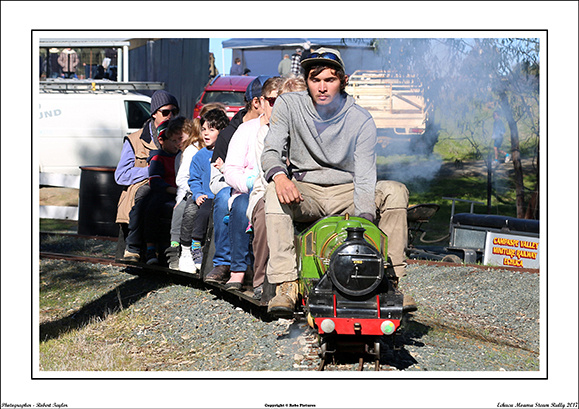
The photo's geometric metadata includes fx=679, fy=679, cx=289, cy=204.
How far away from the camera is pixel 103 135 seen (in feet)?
48.2

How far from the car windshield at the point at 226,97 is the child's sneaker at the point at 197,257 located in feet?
26.6

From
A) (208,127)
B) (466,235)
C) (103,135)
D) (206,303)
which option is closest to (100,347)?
(206,303)

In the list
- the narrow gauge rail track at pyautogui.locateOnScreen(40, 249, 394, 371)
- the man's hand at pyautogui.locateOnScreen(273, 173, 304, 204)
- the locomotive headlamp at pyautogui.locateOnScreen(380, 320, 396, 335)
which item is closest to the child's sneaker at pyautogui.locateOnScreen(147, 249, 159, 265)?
the narrow gauge rail track at pyautogui.locateOnScreen(40, 249, 394, 371)

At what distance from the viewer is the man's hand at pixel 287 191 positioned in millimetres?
4039

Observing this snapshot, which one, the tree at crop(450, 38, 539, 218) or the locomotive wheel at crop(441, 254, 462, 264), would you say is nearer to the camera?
the locomotive wheel at crop(441, 254, 462, 264)

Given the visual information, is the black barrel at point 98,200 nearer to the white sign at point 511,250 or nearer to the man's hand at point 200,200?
the man's hand at point 200,200

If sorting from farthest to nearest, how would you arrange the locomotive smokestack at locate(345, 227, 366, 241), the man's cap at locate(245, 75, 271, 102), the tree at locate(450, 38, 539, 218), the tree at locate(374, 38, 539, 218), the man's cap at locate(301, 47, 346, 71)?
the tree at locate(374, 38, 539, 218) < the tree at locate(450, 38, 539, 218) < the man's cap at locate(245, 75, 271, 102) < the man's cap at locate(301, 47, 346, 71) < the locomotive smokestack at locate(345, 227, 366, 241)

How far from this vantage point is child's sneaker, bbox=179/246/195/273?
6.14m

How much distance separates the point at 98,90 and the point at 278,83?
10.8 metres

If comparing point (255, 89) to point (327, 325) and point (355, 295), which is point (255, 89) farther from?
point (327, 325)

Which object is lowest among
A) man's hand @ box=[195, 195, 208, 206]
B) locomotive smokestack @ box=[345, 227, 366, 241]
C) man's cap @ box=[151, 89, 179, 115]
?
locomotive smokestack @ box=[345, 227, 366, 241]

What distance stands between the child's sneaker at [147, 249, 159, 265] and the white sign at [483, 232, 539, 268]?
4.26 meters

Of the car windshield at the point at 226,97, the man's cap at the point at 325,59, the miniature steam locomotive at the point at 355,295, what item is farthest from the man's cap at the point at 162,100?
the car windshield at the point at 226,97

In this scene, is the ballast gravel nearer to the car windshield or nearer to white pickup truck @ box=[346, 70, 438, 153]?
the car windshield
